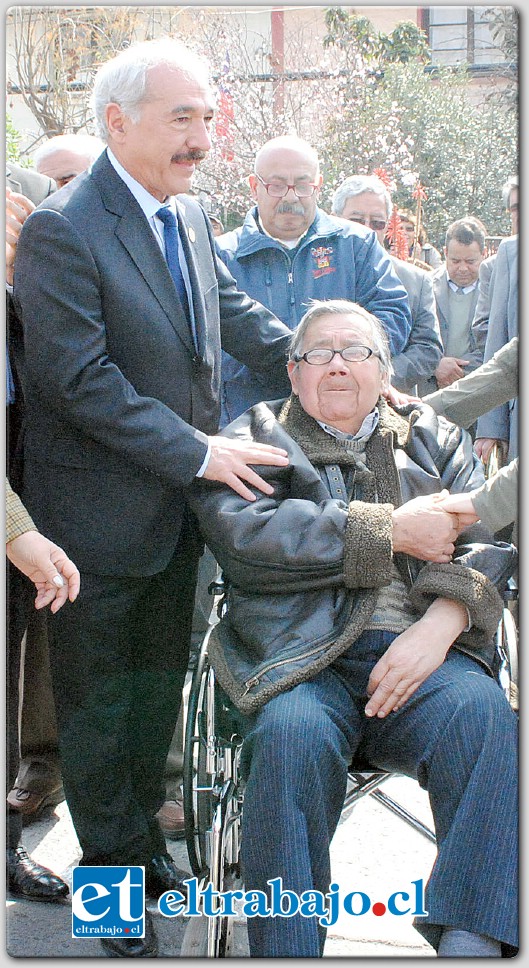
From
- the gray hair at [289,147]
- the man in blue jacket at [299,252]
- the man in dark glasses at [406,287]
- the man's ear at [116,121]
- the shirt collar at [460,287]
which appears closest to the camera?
the man's ear at [116,121]

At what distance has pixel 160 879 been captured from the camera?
9.20ft

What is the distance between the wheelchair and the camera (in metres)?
2.37

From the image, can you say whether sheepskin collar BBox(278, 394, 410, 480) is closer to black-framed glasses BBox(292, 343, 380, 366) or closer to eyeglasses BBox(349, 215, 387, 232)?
black-framed glasses BBox(292, 343, 380, 366)

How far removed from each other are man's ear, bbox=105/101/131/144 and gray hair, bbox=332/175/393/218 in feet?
2.97

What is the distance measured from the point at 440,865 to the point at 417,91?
6.47 ft

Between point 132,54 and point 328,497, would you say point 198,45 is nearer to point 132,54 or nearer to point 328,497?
point 132,54

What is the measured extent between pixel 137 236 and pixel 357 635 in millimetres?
1059

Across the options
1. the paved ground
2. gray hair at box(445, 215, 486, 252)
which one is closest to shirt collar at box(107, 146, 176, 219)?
gray hair at box(445, 215, 486, 252)

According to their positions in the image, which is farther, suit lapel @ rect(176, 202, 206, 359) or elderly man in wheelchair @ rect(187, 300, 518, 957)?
suit lapel @ rect(176, 202, 206, 359)

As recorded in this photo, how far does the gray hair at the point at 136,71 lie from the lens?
244cm

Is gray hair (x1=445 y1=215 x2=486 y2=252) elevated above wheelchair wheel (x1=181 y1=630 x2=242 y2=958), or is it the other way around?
gray hair (x1=445 y1=215 x2=486 y2=252)

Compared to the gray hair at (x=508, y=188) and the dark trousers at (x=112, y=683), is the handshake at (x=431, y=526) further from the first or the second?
the gray hair at (x=508, y=188)

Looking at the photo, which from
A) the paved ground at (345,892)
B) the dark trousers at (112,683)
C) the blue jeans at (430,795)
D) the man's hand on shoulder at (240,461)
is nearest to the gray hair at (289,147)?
the man's hand on shoulder at (240,461)

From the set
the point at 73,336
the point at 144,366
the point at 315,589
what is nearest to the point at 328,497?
the point at 315,589
